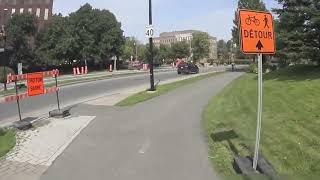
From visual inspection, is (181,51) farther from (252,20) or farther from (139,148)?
(252,20)

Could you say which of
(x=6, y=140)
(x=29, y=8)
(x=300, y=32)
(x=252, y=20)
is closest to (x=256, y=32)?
(x=252, y=20)

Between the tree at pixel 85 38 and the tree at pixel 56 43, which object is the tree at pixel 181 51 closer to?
the tree at pixel 85 38

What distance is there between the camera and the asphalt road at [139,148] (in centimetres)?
918

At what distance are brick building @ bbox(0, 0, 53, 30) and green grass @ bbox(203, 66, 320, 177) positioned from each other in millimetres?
78120

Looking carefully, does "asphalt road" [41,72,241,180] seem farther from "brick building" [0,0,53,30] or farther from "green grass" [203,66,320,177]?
"brick building" [0,0,53,30]

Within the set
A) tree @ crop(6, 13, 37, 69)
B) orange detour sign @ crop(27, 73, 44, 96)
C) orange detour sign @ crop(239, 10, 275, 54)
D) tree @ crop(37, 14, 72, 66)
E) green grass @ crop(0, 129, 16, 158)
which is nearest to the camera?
orange detour sign @ crop(239, 10, 275, 54)

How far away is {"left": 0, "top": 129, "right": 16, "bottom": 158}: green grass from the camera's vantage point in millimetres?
11648

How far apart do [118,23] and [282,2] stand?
59089 mm

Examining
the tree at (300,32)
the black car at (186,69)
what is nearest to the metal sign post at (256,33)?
the tree at (300,32)

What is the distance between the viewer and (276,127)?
12094mm

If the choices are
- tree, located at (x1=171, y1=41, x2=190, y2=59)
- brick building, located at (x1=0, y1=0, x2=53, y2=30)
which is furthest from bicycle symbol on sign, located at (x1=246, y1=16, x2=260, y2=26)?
tree, located at (x1=171, y1=41, x2=190, y2=59)

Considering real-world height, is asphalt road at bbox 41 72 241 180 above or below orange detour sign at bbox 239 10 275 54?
below

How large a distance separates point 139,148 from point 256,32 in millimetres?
3989

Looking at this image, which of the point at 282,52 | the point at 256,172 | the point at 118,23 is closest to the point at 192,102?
the point at 282,52
